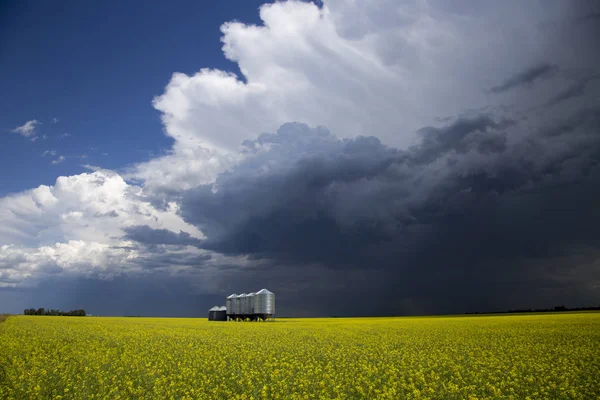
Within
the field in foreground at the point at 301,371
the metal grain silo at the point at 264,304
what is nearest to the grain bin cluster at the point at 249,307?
the metal grain silo at the point at 264,304

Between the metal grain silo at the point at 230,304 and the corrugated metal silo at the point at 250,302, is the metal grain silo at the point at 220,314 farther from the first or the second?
the corrugated metal silo at the point at 250,302

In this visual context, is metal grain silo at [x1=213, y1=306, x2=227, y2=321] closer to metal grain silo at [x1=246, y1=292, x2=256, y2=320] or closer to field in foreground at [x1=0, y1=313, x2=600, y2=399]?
metal grain silo at [x1=246, y1=292, x2=256, y2=320]

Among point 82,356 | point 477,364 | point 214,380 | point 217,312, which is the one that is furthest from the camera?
point 217,312

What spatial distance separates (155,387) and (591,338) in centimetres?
3712

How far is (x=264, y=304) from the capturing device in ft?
297

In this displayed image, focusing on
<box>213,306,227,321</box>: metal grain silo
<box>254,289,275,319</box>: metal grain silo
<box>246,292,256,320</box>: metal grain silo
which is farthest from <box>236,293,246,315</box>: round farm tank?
<box>213,306,227,321</box>: metal grain silo

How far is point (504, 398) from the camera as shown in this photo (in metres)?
17.2

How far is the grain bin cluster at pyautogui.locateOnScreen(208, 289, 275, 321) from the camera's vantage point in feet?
297

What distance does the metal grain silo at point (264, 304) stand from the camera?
90.2 meters

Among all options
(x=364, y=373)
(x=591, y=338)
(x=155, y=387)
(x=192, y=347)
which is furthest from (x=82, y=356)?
(x=591, y=338)

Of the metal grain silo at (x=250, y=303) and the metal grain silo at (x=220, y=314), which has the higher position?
the metal grain silo at (x=250, y=303)

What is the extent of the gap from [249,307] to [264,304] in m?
5.76

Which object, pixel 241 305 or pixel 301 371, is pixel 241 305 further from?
pixel 301 371

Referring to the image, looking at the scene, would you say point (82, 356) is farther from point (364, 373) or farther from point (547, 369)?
point (547, 369)
